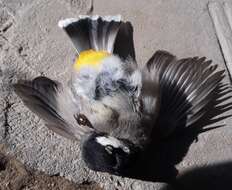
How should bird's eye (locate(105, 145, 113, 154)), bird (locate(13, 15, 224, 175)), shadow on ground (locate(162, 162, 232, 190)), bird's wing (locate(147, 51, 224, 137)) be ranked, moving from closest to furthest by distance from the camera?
bird's eye (locate(105, 145, 113, 154)), bird (locate(13, 15, 224, 175)), shadow on ground (locate(162, 162, 232, 190)), bird's wing (locate(147, 51, 224, 137))

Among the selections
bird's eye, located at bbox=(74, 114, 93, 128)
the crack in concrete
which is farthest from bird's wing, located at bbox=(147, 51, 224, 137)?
the crack in concrete

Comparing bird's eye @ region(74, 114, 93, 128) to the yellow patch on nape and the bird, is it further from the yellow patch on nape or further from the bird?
the yellow patch on nape

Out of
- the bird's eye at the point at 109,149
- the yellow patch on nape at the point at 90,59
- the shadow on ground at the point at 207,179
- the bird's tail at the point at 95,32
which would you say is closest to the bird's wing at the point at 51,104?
the yellow patch on nape at the point at 90,59

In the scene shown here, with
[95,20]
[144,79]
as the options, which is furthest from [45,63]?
[144,79]

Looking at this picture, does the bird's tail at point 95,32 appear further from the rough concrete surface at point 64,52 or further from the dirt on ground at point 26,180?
the dirt on ground at point 26,180

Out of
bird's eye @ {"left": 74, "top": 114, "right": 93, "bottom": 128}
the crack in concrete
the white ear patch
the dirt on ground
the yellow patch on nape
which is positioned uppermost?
the yellow patch on nape

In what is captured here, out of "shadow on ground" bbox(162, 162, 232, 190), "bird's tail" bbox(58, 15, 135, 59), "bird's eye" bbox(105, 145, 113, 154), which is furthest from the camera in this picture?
"bird's tail" bbox(58, 15, 135, 59)

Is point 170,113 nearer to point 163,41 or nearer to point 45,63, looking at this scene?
point 163,41
